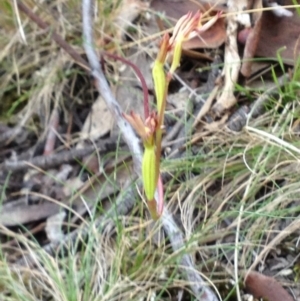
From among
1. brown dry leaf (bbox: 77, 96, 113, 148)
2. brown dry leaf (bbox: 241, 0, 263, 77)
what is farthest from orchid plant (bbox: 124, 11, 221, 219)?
brown dry leaf (bbox: 77, 96, 113, 148)

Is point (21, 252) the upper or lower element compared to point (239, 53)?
lower

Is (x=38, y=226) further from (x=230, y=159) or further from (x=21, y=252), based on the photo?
(x=230, y=159)

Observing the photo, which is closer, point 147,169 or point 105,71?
point 147,169

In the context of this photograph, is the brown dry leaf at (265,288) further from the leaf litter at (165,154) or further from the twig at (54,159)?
the twig at (54,159)

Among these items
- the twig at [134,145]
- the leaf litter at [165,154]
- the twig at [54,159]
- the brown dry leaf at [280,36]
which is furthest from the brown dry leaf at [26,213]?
the brown dry leaf at [280,36]

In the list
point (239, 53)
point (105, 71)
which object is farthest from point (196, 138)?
point (105, 71)

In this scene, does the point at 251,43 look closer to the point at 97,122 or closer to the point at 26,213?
the point at 97,122
